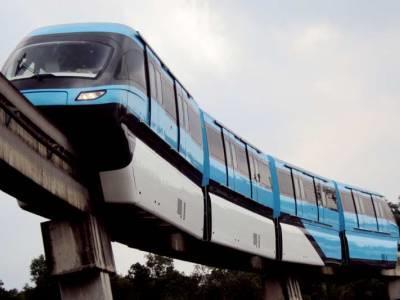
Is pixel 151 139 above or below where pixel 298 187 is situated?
below

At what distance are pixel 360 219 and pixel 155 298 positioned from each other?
36.1 m

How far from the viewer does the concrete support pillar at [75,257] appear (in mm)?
9734

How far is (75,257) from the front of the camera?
974 cm

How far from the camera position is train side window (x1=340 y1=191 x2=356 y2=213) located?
2377 cm

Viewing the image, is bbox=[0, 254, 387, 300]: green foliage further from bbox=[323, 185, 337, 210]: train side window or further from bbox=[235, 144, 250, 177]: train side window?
bbox=[235, 144, 250, 177]: train side window

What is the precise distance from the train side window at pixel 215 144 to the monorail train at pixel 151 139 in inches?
1.3

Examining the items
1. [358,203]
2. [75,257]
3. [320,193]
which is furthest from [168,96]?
[358,203]

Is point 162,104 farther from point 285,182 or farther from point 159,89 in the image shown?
point 285,182

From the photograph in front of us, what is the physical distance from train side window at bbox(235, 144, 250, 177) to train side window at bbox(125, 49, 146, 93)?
22.2ft

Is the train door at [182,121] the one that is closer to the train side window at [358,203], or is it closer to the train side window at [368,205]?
the train side window at [358,203]

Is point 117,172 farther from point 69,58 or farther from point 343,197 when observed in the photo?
point 343,197

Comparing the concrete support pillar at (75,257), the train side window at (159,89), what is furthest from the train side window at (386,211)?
the concrete support pillar at (75,257)

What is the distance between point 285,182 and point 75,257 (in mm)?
11593

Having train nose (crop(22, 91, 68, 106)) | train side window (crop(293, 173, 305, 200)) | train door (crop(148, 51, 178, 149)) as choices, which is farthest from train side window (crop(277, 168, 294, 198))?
train nose (crop(22, 91, 68, 106))
